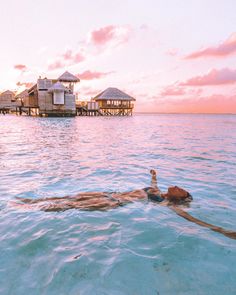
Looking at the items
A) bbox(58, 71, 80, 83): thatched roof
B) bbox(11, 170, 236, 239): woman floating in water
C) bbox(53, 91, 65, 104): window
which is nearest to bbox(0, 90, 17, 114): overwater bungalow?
A: bbox(58, 71, 80, 83): thatched roof

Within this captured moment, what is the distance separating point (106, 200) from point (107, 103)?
210ft

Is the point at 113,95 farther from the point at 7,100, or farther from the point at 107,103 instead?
the point at 7,100

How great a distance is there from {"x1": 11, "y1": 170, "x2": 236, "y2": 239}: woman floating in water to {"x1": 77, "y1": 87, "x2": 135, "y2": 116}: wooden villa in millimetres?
59315

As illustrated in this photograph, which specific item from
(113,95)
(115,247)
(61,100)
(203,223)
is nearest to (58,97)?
(61,100)

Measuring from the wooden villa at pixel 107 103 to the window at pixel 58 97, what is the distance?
15.7 meters

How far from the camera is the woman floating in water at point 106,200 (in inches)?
179

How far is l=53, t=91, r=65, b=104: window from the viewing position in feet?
155

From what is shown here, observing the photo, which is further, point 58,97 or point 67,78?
point 67,78

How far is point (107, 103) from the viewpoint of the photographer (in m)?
67.5

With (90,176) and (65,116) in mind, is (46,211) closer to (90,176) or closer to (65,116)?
(90,176)

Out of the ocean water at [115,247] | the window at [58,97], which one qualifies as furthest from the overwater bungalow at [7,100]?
the ocean water at [115,247]

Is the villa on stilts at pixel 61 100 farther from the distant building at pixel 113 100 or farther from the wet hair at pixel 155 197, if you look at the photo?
the wet hair at pixel 155 197

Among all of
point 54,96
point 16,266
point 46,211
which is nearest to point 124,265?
point 16,266

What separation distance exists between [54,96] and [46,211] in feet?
150
